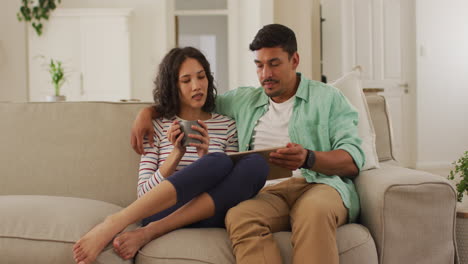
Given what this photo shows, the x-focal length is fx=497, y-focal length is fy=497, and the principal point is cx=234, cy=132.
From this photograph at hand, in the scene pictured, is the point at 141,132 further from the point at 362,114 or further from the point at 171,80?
the point at 362,114

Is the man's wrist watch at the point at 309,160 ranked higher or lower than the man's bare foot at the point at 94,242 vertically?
higher

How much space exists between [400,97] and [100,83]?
13.1 ft

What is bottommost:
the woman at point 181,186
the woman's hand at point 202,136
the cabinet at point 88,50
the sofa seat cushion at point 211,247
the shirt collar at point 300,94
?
the sofa seat cushion at point 211,247

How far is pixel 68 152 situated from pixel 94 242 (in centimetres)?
68

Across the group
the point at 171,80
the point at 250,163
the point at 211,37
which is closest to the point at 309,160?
the point at 250,163

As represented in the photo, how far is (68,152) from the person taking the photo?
196 cm

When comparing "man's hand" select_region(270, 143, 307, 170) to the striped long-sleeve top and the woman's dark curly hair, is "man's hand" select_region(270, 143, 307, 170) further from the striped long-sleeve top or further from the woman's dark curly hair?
the woman's dark curly hair

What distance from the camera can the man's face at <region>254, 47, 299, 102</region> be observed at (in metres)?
1.82

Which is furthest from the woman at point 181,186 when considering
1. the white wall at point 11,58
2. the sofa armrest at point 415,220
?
the white wall at point 11,58

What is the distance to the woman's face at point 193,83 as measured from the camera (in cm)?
185

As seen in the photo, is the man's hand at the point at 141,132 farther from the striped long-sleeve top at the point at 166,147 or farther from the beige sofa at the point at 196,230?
the beige sofa at the point at 196,230

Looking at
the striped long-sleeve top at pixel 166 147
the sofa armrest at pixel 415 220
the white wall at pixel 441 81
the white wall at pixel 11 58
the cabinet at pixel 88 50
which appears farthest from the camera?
the cabinet at pixel 88 50

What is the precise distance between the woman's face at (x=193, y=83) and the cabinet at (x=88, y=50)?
17.3ft

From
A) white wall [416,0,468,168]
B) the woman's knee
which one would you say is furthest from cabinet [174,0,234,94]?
the woman's knee
